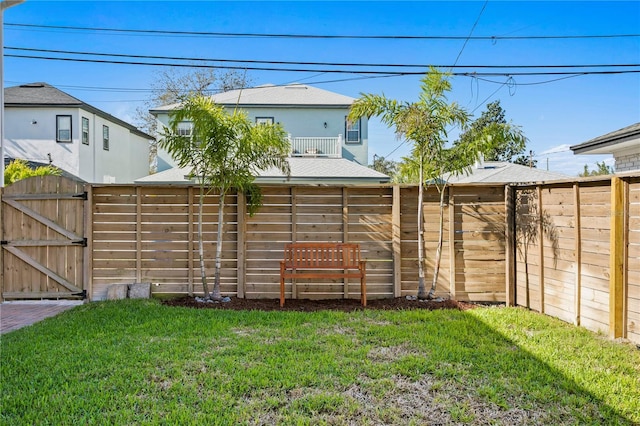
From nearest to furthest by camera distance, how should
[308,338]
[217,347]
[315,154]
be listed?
[217,347] < [308,338] < [315,154]

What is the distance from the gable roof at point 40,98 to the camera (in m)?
15.8

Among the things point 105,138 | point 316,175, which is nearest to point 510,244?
point 316,175

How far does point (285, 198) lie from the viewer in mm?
6500

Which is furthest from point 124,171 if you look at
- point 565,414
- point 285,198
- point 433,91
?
point 565,414

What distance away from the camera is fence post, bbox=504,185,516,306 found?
6238mm

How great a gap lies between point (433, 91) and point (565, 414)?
4.60 m

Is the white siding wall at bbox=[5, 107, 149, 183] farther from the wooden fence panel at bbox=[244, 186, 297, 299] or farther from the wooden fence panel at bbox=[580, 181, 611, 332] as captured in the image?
the wooden fence panel at bbox=[580, 181, 611, 332]

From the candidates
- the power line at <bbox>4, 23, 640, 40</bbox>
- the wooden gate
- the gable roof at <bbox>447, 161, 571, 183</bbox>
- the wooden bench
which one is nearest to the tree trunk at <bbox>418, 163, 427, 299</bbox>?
the wooden bench

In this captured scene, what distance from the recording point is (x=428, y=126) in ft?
20.2

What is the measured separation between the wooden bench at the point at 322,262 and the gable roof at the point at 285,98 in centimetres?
1004

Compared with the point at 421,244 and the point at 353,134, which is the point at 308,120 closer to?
the point at 353,134

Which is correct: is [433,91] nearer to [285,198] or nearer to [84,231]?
[285,198]

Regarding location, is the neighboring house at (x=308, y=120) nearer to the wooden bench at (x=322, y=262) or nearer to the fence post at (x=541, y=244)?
the wooden bench at (x=322, y=262)

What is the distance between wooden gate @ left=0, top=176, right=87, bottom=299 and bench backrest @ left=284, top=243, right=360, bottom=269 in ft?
10.5
